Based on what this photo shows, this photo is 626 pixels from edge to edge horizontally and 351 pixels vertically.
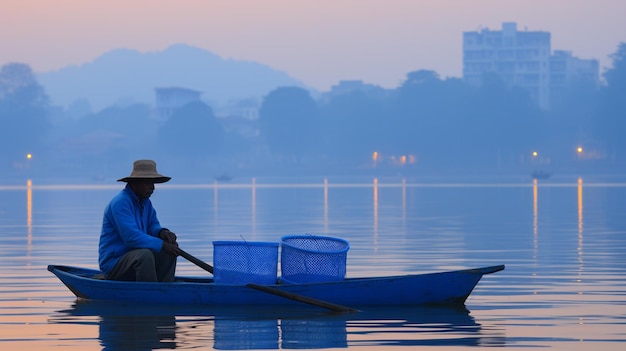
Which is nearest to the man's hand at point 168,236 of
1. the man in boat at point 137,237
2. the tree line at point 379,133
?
the man in boat at point 137,237

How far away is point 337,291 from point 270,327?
132cm

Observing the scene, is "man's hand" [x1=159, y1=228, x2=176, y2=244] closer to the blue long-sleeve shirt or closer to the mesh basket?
the blue long-sleeve shirt

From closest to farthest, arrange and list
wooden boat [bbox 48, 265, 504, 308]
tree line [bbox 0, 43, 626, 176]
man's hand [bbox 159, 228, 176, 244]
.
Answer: wooden boat [bbox 48, 265, 504, 308] → man's hand [bbox 159, 228, 176, 244] → tree line [bbox 0, 43, 626, 176]

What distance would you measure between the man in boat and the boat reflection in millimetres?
416

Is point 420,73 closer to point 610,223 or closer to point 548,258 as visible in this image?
point 610,223

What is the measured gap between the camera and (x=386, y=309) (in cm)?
1405

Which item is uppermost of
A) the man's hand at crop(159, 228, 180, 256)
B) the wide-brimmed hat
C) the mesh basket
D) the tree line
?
the tree line

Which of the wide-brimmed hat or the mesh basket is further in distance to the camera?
the mesh basket

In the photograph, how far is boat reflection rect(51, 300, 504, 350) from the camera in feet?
38.7

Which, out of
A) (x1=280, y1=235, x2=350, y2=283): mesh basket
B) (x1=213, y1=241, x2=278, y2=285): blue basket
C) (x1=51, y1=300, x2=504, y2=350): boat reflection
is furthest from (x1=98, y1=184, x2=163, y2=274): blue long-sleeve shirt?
(x1=280, y1=235, x2=350, y2=283): mesh basket

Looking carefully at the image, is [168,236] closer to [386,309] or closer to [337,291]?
[337,291]

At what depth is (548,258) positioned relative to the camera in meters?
22.0

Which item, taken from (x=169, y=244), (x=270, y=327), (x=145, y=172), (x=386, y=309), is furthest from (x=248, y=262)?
(x=270, y=327)

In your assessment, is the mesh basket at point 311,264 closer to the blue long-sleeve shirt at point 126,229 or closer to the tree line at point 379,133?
the blue long-sleeve shirt at point 126,229
